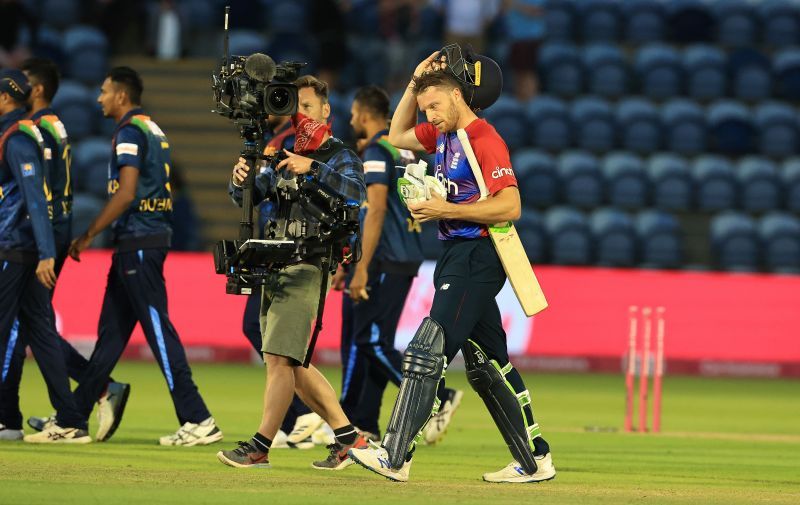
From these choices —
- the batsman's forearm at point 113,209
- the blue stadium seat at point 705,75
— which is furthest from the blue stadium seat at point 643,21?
the batsman's forearm at point 113,209

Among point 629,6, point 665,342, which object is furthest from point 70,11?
point 665,342

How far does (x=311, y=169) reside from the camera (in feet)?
30.1

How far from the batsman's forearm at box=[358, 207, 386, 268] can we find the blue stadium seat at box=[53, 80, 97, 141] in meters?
11.6

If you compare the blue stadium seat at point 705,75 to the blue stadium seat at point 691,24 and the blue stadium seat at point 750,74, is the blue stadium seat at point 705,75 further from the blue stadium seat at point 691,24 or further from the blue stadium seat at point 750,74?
the blue stadium seat at point 691,24

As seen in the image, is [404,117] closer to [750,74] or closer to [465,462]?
[465,462]

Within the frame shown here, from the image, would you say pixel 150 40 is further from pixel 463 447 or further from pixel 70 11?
pixel 463 447

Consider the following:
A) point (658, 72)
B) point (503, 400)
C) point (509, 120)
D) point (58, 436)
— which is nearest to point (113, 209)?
point (58, 436)

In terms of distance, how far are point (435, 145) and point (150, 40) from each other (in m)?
16.4

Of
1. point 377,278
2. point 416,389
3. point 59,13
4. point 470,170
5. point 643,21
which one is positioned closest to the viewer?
point 416,389

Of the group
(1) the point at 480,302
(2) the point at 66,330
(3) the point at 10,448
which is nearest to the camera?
(1) the point at 480,302

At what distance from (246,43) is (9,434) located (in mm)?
13333

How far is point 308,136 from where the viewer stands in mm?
9609

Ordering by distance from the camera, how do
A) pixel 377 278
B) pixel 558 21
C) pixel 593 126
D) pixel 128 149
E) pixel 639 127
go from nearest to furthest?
1. pixel 128 149
2. pixel 377 278
3. pixel 593 126
4. pixel 639 127
5. pixel 558 21

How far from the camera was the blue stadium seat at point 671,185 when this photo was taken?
23.3 metres
